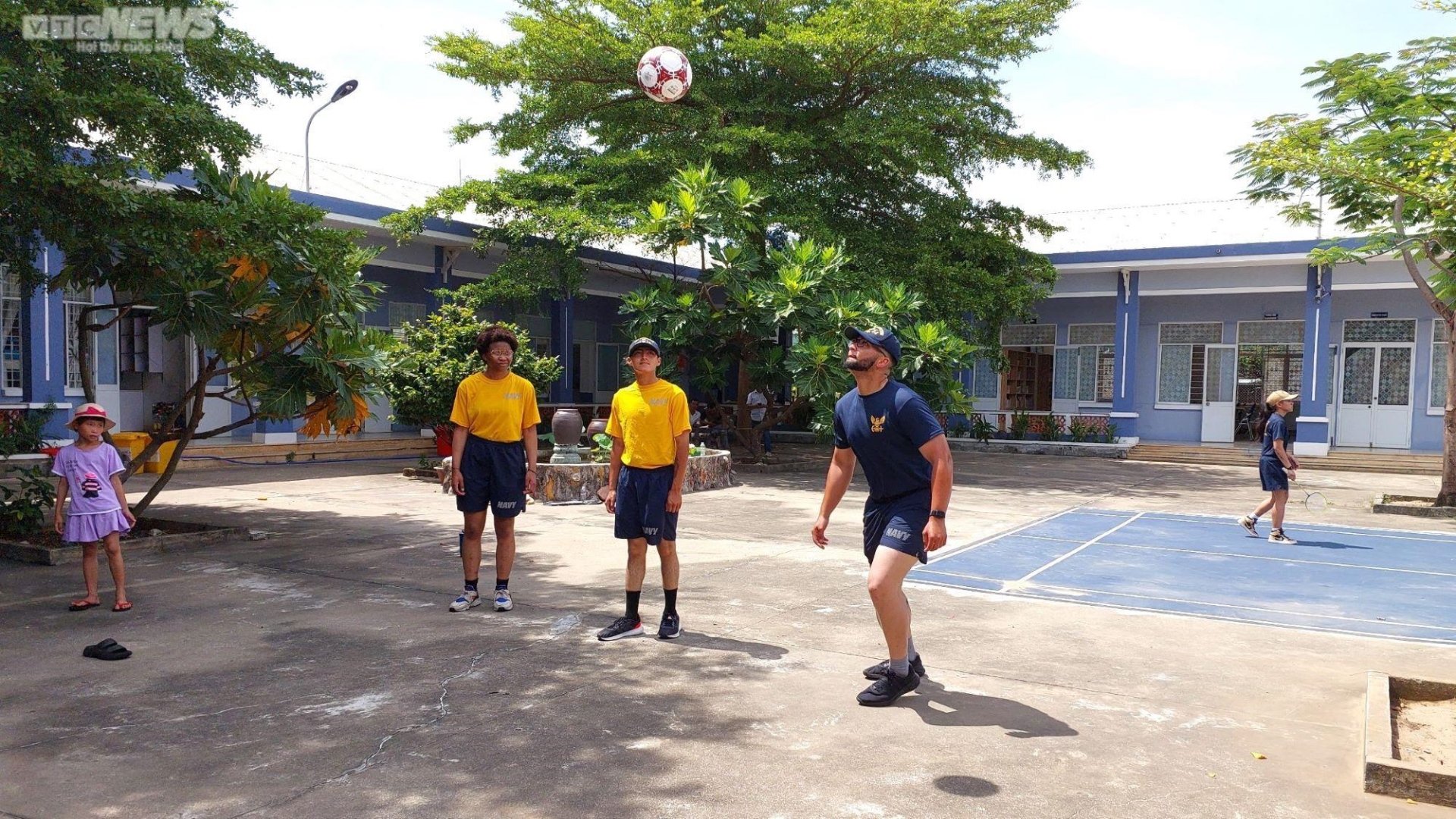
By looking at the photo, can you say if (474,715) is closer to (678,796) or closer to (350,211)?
(678,796)

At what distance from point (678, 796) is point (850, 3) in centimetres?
1563

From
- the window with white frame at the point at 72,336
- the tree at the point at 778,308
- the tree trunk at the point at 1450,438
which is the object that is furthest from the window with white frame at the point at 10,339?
the tree trunk at the point at 1450,438

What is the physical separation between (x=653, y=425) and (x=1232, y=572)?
556cm

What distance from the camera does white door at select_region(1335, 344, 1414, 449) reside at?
73.0 feet

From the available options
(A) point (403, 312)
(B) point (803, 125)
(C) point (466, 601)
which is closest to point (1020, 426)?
(B) point (803, 125)

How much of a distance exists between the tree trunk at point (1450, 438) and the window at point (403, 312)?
17492 millimetres

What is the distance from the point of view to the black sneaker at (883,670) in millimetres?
5203

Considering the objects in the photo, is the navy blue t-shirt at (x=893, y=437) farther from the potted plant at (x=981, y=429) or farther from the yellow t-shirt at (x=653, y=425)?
the potted plant at (x=981, y=429)

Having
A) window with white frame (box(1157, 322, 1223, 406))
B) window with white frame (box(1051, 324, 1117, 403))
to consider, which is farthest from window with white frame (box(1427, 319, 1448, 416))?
window with white frame (box(1051, 324, 1117, 403))

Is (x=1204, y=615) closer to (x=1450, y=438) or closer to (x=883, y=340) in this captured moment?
(x=883, y=340)

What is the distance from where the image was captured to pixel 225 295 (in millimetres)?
8812

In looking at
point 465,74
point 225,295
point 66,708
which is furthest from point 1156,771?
point 465,74

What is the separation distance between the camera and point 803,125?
18797 millimetres

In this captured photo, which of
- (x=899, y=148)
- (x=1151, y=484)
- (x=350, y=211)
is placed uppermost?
(x=899, y=148)
